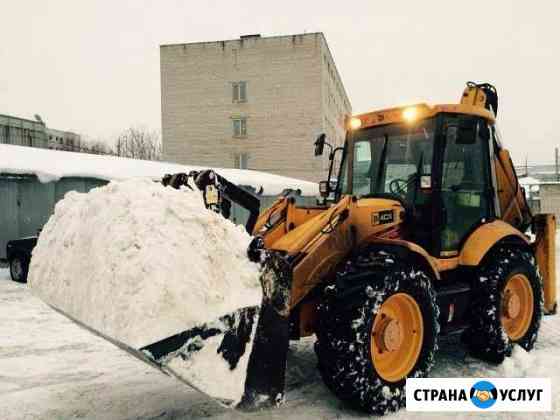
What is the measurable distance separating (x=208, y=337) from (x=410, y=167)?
279cm

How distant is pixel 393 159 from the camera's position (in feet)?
17.3

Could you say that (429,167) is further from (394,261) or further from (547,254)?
(547,254)

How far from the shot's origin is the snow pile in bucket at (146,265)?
9.70 ft

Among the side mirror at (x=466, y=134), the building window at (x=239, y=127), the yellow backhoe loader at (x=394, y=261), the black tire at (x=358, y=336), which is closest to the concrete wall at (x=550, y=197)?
the building window at (x=239, y=127)

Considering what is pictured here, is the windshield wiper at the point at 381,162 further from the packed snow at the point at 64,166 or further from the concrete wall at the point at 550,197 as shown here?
the concrete wall at the point at 550,197

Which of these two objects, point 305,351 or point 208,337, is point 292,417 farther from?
point 305,351

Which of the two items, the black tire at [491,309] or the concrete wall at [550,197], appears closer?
the black tire at [491,309]

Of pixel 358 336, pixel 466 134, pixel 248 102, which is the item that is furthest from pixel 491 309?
pixel 248 102

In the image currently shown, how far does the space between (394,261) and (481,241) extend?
140 cm

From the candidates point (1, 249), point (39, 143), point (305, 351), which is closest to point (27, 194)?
point (1, 249)

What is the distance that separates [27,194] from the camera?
1405cm

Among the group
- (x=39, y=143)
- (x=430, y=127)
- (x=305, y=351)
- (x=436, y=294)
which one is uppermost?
(x=39, y=143)

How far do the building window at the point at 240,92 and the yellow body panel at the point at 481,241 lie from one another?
32.5 meters

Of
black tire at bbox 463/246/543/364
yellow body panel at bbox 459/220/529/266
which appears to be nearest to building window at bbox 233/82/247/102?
yellow body panel at bbox 459/220/529/266
